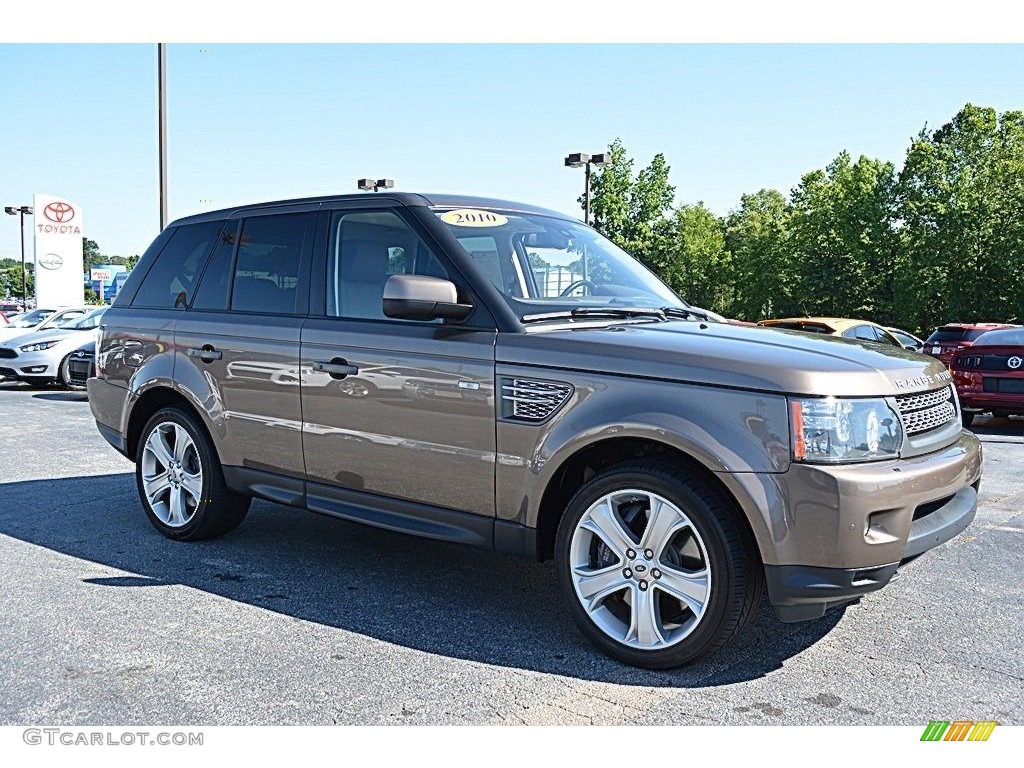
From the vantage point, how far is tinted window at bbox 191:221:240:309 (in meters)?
5.40

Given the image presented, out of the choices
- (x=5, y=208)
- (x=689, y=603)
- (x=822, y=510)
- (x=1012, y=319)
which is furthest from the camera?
(x=5, y=208)

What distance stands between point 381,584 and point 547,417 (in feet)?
4.89

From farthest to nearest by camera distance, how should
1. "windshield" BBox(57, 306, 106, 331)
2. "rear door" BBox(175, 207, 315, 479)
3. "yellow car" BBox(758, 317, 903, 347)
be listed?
1. "windshield" BBox(57, 306, 106, 331)
2. "yellow car" BBox(758, 317, 903, 347)
3. "rear door" BBox(175, 207, 315, 479)

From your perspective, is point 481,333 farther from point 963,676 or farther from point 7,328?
point 7,328

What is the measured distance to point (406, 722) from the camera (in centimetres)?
321

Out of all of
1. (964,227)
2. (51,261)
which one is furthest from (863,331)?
(964,227)

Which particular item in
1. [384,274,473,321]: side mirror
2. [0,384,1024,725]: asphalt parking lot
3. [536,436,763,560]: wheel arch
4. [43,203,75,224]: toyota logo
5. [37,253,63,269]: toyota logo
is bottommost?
[0,384,1024,725]: asphalt parking lot

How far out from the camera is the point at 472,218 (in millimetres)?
4660

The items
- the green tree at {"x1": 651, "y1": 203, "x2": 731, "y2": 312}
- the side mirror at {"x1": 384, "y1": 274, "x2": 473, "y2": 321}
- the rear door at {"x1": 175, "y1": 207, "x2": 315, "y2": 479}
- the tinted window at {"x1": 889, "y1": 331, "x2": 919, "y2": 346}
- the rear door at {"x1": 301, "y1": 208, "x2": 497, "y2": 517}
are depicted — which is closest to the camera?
the side mirror at {"x1": 384, "y1": 274, "x2": 473, "y2": 321}

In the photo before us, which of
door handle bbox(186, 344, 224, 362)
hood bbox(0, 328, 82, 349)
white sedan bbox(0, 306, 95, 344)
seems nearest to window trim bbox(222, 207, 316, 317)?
door handle bbox(186, 344, 224, 362)

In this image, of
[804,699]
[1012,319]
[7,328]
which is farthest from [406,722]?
[1012,319]

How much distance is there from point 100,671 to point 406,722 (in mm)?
1296

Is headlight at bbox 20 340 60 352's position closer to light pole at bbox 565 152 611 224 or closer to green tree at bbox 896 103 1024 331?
light pole at bbox 565 152 611 224

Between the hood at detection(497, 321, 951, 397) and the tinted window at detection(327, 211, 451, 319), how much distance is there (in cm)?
80
